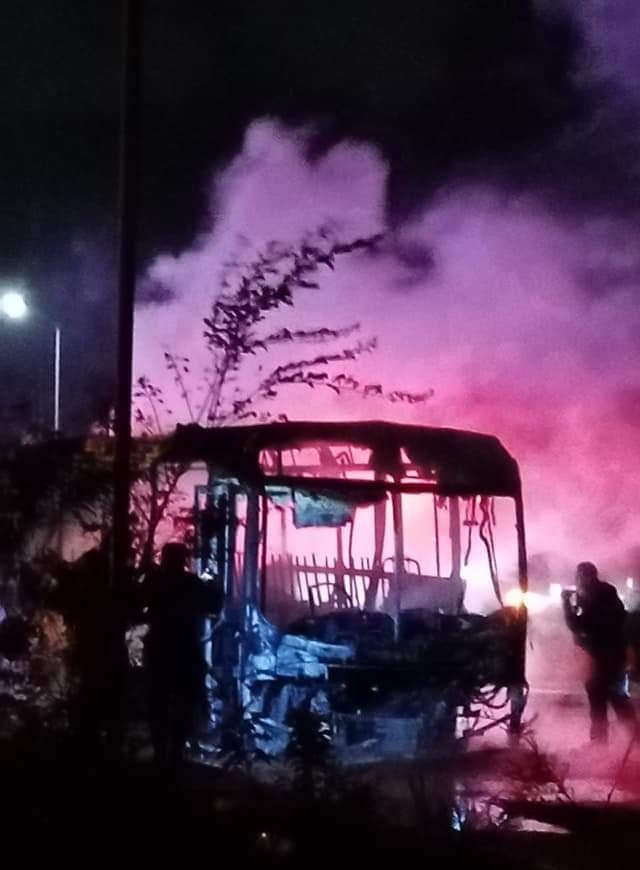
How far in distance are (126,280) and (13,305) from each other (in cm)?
809

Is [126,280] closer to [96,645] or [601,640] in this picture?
[96,645]

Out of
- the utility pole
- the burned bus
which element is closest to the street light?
the burned bus

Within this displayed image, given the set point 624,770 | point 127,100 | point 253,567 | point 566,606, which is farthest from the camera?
point 566,606

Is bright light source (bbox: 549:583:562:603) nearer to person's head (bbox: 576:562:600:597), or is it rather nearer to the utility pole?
person's head (bbox: 576:562:600:597)

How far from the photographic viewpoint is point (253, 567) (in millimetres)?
11078

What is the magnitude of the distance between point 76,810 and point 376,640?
5047 millimetres

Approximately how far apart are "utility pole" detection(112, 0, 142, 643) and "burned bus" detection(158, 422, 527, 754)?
4.93 feet

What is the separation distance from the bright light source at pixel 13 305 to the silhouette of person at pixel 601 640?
752 cm

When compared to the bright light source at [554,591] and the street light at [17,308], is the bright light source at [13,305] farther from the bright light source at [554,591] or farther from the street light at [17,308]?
the bright light source at [554,591]

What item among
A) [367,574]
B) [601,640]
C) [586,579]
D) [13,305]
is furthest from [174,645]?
[13,305]

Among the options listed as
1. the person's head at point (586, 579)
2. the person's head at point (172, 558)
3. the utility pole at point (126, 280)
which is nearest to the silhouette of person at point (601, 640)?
the person's head at point (586, 579)

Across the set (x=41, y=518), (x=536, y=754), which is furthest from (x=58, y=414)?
(x=536, y=754)

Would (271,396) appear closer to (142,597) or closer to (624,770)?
(142,597)

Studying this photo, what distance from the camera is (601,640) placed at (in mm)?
12508
